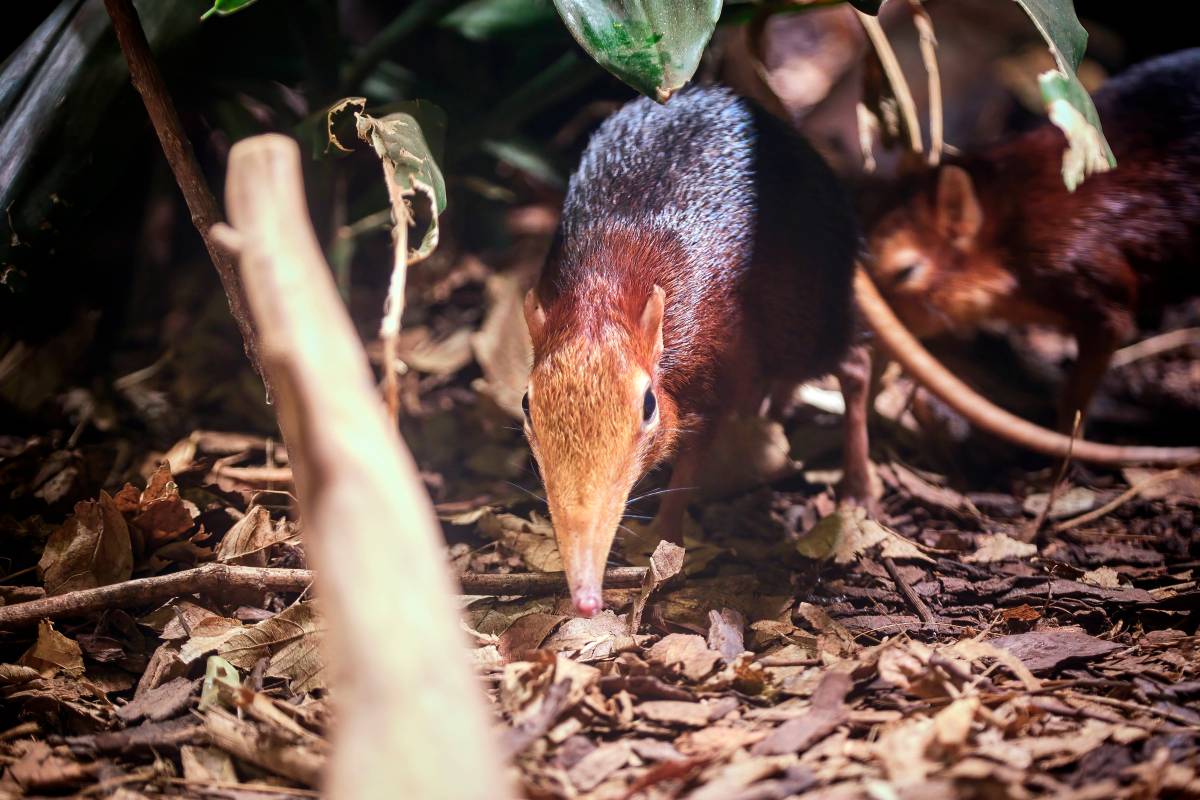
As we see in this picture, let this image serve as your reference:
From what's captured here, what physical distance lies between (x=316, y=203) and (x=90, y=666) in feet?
7.27

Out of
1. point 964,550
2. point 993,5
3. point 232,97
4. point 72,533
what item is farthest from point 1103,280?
point 72,533

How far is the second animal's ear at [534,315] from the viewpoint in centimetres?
305

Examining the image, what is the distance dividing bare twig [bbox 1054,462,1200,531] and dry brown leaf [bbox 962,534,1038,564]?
28 cm

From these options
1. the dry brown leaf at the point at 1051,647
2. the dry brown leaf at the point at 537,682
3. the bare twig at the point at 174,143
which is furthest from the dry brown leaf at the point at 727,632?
the bare twig at the point at 174,143

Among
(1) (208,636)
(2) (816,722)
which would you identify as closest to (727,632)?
(2) (816,722)

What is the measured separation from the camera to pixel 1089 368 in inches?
175

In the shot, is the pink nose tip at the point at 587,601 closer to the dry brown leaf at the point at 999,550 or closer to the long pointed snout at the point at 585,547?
the long pointed snout at the point at 585,547

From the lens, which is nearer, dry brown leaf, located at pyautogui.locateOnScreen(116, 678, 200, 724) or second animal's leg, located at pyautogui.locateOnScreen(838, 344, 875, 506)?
dry brown leaf, located at pyautogui.locateOnScreen(116, 678, 200, 724)

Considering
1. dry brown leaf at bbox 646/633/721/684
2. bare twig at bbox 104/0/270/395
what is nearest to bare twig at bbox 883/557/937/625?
dry brown leaf at bbox 646/633/721/684

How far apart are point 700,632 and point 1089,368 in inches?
109

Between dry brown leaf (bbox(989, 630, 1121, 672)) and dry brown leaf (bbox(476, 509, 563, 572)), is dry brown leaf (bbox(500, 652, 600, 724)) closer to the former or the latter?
dry brown leaf (bbox(476, 509, 563, 572))

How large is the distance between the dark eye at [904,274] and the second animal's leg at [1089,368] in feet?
2.89

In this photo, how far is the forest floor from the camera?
6.98 ft

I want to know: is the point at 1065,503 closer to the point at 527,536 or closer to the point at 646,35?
the point at 527,536
